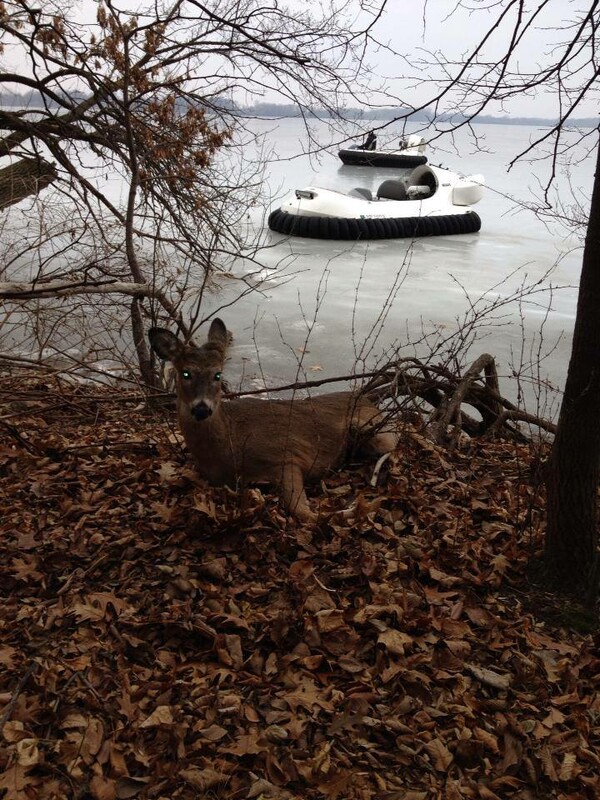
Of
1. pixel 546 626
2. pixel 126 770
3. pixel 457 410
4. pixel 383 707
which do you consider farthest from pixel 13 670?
pixel 457 410

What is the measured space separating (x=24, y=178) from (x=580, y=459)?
7040 mm

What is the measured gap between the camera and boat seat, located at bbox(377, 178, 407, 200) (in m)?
21.9

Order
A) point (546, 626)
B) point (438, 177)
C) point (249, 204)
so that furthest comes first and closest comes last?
point (438, 177) → point (249, 204) → point (546, 626)

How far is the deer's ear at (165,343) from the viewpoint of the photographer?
4.14 meters

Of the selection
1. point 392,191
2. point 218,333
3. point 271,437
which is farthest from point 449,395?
point 392,191

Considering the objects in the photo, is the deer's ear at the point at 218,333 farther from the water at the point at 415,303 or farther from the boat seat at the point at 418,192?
the boat seat at the point at 418,192

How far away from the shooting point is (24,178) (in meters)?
8.51

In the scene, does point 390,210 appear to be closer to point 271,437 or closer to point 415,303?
point 415,303

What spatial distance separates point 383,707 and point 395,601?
0.58 m

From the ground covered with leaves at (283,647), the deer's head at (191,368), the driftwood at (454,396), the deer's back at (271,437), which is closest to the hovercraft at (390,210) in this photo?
the driftwood at (454,396)

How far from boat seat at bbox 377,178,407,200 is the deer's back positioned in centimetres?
1798

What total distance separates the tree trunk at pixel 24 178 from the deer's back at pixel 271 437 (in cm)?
453

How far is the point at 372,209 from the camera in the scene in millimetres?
19250

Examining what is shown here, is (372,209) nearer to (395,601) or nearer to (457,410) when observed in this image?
(457,410)
